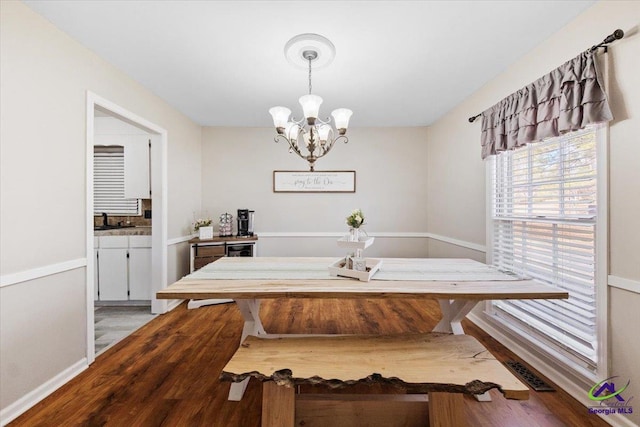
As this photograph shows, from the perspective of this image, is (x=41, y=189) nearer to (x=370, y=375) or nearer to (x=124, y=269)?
(x=124, y=269)

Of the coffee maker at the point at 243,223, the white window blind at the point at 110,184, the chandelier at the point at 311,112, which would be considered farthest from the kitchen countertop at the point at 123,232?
the chandelier at the point at 311,112

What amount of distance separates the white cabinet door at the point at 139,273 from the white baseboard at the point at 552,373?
151 inches

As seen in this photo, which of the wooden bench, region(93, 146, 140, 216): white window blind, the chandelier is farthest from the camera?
region(93, 146, 140, 216): white window blind

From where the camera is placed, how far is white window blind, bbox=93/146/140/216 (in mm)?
3834

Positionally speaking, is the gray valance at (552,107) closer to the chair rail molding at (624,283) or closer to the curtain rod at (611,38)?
the curtain rod at (611,38)

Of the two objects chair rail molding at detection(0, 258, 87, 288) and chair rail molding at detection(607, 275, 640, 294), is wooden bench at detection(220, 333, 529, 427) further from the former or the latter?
chair rail molding at detection(0, 258, 87, 288)

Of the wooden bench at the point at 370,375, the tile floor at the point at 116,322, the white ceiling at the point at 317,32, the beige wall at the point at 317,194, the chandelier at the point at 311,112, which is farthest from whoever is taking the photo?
the beige wall at the point at 317,194

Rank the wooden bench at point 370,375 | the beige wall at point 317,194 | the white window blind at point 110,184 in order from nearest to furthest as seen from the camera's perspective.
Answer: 1. the wooden bench at point 370,375
2. the white window blind at point 110,184
3. the beige wall at point 317,194

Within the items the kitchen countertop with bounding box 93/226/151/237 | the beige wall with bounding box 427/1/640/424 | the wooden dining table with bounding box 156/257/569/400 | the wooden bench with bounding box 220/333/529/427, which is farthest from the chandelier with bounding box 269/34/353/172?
the kitchen countertop with bounding box 93/226/151/237

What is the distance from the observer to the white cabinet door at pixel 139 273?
3393 millimetres

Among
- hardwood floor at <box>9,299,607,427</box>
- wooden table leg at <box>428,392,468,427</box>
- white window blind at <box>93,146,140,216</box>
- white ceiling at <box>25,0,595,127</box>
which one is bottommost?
hardwood floor at <box>9,299,607,427</box>

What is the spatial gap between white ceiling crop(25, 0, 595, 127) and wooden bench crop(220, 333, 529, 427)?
2.01 metres

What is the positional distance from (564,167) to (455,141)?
1587 mm

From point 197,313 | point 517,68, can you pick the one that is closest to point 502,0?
point 517,68
